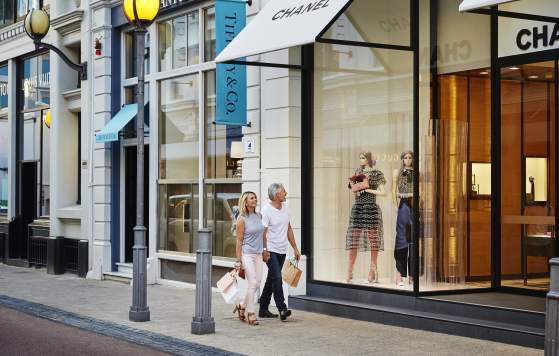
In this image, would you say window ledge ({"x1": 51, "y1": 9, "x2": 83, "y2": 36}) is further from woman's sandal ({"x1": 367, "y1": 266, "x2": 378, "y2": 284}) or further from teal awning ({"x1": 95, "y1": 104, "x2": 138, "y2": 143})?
woman's sandal ({"x1": 367, "y1": 266, "x2": 378, "y2": 284})

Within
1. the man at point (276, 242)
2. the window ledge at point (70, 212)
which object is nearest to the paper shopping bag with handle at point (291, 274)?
the man at point (276, 242)

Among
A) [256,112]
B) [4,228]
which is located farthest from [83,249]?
[256,112]

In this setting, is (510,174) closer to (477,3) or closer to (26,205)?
(477,3)

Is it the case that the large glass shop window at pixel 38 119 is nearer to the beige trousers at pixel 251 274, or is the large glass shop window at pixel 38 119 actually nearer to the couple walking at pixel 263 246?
the couple walking at pixel 263 246

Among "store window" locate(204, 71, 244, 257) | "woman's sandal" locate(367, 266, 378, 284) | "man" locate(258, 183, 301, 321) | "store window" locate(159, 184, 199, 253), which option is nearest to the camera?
"man" locate(258, 183, 301, 321)

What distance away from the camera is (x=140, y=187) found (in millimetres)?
12578

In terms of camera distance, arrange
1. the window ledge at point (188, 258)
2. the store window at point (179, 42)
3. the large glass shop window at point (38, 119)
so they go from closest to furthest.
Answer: the window ledge at point (188, 258), the store window at point (179, 42), the large glass shop window at point (38, 119)

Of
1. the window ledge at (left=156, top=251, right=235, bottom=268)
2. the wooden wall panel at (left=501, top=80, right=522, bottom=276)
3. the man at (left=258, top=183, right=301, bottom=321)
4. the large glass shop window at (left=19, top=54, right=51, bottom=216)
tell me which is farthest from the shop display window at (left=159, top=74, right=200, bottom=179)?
the wooden wall panel at (left=501, top=80, right=522, bottom=276)

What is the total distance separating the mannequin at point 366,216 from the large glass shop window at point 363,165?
0.05 ft

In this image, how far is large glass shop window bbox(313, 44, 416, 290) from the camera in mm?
12734

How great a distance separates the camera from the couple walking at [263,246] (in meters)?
12.0

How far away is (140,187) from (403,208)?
12.1 feet

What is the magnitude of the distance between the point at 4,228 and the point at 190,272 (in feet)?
28.5

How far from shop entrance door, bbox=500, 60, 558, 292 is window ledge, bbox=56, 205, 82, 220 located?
10360 mm
